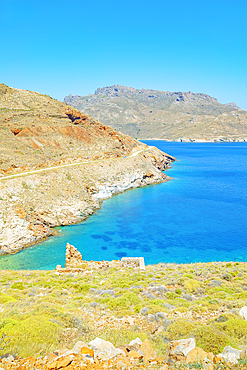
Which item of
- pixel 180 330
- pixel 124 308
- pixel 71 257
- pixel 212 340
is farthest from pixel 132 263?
pixel 212 340

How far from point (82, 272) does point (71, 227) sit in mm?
19520

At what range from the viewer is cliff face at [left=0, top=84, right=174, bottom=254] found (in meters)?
34.2

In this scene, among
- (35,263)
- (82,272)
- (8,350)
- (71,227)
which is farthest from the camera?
(71,227)

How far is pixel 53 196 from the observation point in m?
40.4

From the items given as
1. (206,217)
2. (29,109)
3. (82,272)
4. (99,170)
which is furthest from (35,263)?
(29,109)

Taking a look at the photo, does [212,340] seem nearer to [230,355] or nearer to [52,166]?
[230,355]

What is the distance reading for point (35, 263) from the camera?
26562 mm

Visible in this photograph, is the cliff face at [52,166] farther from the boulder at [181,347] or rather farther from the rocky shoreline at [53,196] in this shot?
the boulder at [181,347]

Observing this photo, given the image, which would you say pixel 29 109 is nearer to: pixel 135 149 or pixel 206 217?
pixel 135 149

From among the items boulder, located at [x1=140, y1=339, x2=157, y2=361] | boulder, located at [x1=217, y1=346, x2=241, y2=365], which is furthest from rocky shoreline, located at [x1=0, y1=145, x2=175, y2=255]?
boulder, located at [x1=217, y1=346, x2=241, y2=365]

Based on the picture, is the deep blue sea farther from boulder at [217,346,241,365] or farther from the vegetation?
boulder at [217,346,241,365]

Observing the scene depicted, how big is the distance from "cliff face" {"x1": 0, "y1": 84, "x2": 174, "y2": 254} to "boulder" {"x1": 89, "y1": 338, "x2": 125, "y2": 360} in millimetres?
25968

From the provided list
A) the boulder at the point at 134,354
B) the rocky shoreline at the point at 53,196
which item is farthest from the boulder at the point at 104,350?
the rocky shoreline at the point at 53,196

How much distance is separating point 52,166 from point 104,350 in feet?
158
